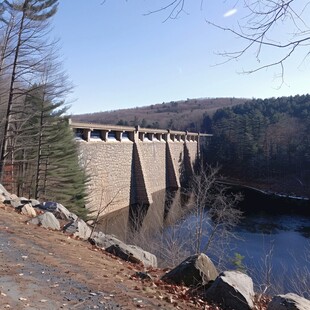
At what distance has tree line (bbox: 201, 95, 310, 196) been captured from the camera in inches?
1775

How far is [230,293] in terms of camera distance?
15.9 ft

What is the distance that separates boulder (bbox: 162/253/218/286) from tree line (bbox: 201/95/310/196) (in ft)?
130

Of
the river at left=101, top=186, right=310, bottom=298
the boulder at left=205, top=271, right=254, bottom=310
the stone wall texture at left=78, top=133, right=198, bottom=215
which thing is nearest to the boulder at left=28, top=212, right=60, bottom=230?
the river at left=101, top=186, right=310, bottom=298

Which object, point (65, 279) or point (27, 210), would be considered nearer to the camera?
point (65, 279)

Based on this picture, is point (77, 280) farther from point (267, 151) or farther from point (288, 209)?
point (267, 151)

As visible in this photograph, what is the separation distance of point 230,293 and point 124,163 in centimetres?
2312

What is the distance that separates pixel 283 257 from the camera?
53.9 ft

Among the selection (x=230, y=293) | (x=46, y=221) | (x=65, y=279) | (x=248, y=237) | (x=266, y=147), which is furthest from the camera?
(x=266, y=147)

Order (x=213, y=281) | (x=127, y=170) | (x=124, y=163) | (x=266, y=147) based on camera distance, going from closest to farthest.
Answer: (x=213, y=281), (x=124, y=163), (x=127, y=170), (x=266, y=147)

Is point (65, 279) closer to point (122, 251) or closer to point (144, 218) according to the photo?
point (122, 251)

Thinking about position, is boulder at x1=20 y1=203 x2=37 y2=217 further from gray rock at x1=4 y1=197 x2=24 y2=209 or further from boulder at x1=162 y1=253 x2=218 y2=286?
boulder at x1=162 y1=253 x2=218 y2=286

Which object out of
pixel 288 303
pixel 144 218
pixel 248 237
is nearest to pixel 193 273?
pixel 288 303

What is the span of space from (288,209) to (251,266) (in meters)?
18.2

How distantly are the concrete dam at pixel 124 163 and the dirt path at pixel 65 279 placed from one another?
825 centimetres
